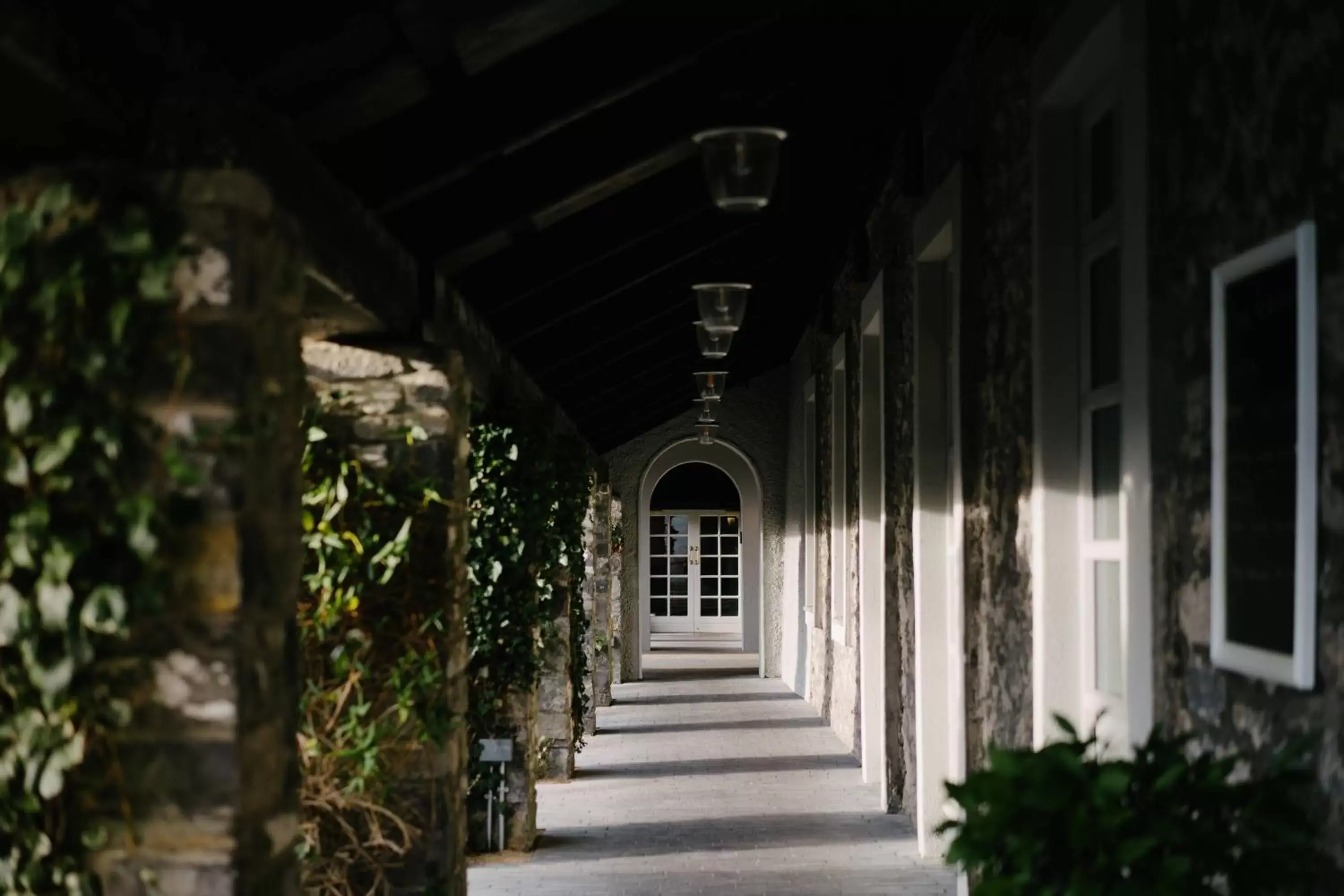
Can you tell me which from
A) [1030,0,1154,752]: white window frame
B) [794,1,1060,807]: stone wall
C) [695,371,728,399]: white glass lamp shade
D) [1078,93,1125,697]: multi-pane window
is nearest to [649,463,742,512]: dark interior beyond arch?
[695,371,728,399]: white glass lamp shade

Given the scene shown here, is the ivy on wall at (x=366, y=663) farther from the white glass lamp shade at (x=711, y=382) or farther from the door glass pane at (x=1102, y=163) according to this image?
the white glass lamp shade at (x=711, y=382)

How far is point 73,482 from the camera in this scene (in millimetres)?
2621

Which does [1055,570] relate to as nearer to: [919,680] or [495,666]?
[919,680]

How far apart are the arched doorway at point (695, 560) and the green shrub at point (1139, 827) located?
20.2 meters

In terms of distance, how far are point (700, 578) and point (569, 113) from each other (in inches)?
772

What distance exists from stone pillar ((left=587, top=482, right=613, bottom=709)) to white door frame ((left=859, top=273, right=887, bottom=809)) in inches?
165

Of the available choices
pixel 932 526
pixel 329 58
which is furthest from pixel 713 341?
pixel 329 58

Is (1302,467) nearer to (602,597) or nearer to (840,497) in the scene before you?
(840,497)

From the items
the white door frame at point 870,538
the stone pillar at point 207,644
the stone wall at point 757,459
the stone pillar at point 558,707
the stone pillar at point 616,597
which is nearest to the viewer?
the stone pillar at point 207,644

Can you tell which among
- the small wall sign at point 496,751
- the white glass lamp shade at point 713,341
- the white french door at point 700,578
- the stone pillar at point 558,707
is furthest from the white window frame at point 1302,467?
the white french door at point 700,578

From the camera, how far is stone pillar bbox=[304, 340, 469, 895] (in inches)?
190

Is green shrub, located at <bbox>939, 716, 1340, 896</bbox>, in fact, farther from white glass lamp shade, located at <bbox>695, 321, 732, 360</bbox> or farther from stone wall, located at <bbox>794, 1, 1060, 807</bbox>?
white glass lamp shade, located at <bbox>695, 321, 732, 360</bbox>

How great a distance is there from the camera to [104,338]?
268 cm

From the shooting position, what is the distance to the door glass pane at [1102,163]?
413 cm
